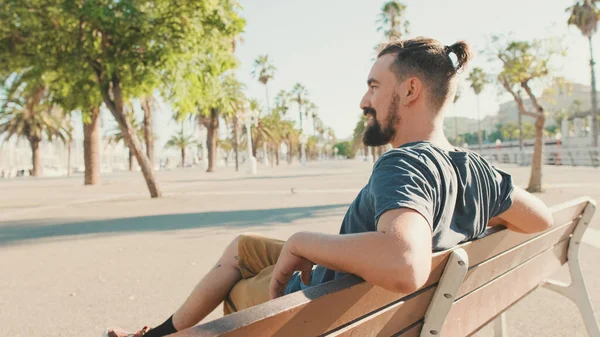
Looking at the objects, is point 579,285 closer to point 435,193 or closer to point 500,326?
point 500,326

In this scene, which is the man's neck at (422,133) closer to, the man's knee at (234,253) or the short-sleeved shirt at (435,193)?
the short-sleeved shirt at (435,193)

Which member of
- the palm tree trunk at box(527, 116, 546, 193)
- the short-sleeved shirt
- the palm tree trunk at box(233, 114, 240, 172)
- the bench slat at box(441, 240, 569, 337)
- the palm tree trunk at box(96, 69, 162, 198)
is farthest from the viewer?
the palm tree trunk at box(233, 114, 240, 172)

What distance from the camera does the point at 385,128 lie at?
1842 mm

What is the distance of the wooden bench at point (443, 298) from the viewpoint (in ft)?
3.41

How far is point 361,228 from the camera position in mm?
1645

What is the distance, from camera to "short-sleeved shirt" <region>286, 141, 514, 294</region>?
1.35 metres

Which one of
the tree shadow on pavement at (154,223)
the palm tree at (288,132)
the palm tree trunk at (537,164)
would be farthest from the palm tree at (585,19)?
the palm tree at (288,132)

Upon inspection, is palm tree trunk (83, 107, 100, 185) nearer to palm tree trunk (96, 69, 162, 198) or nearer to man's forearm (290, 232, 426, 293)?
palm tree trunk (96, 69, 162, 198)

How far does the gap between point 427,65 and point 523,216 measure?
762 millimetres

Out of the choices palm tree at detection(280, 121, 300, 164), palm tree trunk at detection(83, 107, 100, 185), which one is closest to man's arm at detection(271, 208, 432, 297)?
palm tree trunk at detection(83, 107, 100, 185)

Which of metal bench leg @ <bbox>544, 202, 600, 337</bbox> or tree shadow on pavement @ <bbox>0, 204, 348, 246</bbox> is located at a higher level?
metal bench leg @ <bbox>544, 202, 600, 337</bbox>

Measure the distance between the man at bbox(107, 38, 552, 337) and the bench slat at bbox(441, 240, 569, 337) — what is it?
22 centimetres

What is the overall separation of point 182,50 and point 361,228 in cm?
1093

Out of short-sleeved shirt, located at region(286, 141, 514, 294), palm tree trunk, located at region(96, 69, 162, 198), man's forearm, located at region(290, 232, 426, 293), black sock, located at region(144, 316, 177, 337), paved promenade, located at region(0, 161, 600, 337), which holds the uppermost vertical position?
palm tree trunk, located at region(96, 69, 162, 198)
